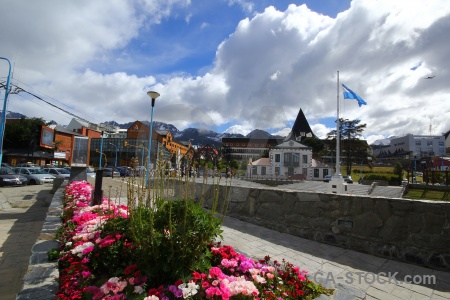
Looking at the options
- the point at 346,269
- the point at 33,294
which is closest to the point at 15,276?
the point at 33,294

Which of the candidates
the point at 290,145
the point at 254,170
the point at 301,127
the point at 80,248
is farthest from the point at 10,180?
the point at 301,127

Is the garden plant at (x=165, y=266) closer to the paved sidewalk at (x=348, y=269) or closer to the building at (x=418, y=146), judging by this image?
the paved sidewalk at (x=348, y=269)

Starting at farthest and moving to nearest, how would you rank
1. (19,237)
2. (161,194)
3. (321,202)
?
(19,237)
(321,202)
(161,194)

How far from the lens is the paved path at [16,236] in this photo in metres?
3.44

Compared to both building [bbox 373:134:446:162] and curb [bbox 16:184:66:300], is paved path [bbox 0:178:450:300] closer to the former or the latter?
curb [bbox 16:184:66:300]

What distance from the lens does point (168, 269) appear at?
6.38 feet

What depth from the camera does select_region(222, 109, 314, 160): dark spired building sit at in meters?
91.1

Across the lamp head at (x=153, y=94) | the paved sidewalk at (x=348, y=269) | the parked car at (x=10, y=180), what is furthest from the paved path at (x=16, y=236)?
the parked car at (x=10, y=180)

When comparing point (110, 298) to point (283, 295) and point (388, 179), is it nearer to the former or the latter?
point (283, 295)

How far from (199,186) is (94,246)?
19.6ft

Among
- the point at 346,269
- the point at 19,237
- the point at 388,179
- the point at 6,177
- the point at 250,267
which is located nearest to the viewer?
the point at 250,267

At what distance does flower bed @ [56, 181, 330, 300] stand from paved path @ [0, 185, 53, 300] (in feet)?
4.86

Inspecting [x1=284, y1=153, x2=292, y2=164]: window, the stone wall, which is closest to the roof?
[x1=284, y1=153, x2=292, y2=164]: window

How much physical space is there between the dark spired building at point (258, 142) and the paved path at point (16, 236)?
7912 cm
